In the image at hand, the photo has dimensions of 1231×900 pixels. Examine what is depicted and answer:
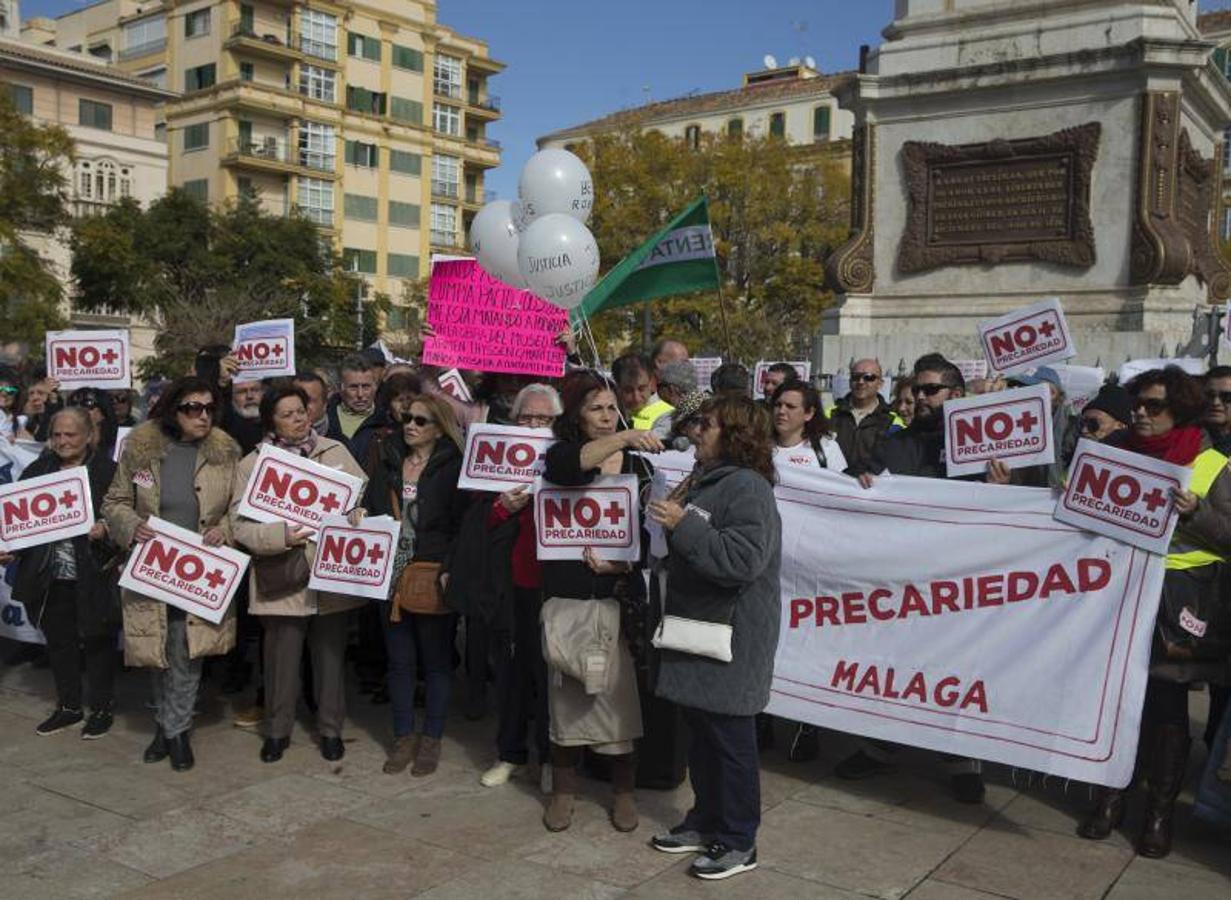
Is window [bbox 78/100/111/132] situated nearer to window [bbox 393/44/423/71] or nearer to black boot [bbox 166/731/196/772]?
window [bbox 393/44/423/71]

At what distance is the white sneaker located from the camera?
592 centimetres

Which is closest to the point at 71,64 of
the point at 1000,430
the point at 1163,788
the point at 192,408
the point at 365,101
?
the point at 365,101

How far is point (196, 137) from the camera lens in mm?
65375

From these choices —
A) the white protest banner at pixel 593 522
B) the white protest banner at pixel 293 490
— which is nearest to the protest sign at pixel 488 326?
the white protest banner at pixel 293 490

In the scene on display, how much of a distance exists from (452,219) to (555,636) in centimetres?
7291

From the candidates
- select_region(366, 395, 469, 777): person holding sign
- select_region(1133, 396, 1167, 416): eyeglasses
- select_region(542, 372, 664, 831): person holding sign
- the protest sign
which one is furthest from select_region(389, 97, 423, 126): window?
select_region(1133, 396, 1167, 416): eyeglasses

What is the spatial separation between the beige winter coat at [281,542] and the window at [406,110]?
226 ft

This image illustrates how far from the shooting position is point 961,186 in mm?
12992

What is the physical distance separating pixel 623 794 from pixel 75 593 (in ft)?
11.4

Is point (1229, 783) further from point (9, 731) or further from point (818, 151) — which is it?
point (818, 151)

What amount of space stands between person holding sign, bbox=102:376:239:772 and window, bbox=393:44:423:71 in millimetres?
70056

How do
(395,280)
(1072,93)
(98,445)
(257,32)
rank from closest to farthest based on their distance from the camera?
1. (98,445)
2. (1072,93)
3. (257,32)
4. (395,280)

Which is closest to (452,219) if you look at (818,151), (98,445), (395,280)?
(395,280)

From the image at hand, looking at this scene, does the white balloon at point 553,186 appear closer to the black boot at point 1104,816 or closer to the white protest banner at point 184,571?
the white protest banner at point 184,571
